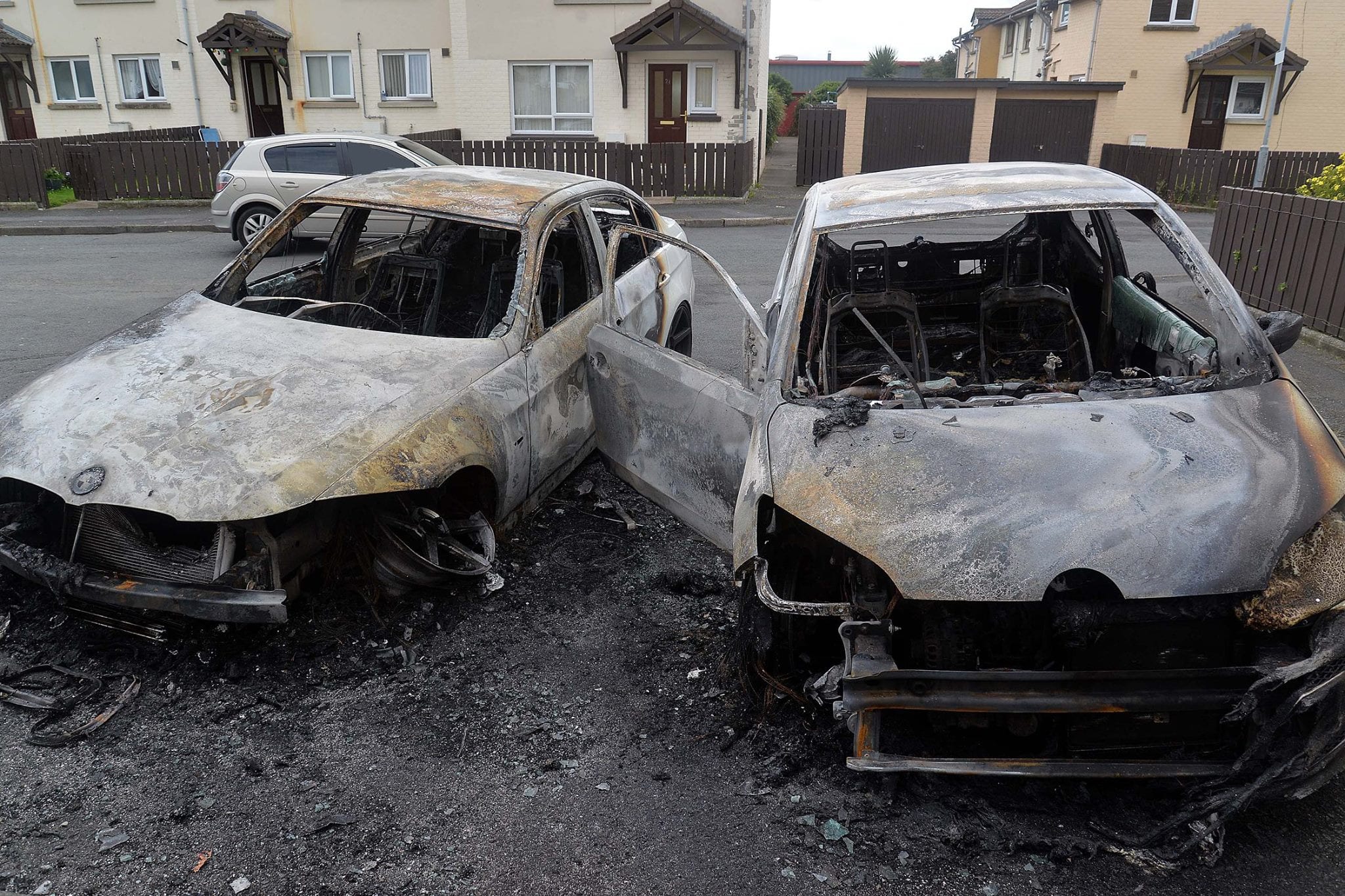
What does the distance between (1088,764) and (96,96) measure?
2680cm

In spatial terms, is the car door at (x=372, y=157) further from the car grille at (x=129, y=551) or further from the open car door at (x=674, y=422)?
the car grille at (x=129, y=551)

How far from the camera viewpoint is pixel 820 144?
22422 millimetres

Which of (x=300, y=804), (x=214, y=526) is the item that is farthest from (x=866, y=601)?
(x=214, y=526)

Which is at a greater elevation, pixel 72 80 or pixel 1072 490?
pixel 72 80

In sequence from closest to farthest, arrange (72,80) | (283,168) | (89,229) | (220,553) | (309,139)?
1. (220,553)
2. (283,168)
3. (309,139)
4. (89,229)
5. (72,80)

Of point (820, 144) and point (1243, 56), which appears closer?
point (820, 144)

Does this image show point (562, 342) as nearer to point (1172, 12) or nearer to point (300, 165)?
point (300, 165)

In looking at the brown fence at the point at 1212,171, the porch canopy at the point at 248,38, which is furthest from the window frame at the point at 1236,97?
the porch canopy at the point at 248,38

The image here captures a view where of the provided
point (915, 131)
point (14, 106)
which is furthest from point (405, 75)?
point (14, 106)

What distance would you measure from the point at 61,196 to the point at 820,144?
15718 mm

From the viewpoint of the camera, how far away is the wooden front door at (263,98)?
22.4 m

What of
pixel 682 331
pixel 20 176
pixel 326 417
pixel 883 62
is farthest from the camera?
pixel 883 62

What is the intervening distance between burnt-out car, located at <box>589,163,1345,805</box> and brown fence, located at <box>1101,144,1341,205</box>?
18942mm

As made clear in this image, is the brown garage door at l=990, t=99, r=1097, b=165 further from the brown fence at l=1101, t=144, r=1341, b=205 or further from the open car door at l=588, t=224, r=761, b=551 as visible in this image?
the open car door at l=588, t=224, r=761, b=551
